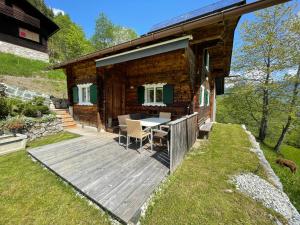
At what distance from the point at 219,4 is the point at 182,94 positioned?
13.2 feet

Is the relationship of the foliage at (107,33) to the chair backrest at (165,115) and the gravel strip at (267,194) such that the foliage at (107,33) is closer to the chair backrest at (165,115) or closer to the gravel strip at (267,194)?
the chair backrest at (165,115)

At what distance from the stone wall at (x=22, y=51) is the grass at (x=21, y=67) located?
782 mm

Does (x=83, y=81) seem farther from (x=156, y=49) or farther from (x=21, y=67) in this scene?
(x=21, y=67)

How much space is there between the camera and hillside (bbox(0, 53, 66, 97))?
1169 cm

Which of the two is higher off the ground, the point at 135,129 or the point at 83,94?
the point at 83,94

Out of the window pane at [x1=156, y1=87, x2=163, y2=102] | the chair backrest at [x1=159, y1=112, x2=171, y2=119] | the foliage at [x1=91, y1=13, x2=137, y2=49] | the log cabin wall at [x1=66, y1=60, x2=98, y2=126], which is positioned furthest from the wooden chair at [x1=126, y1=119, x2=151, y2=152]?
the foliage at [x1=91, y1=13, x2=137, y2=49]

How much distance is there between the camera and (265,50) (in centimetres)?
1173

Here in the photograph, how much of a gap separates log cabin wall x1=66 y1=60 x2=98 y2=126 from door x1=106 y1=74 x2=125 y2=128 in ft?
2.54

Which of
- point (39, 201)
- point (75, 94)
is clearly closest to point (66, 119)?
point (75, 94)

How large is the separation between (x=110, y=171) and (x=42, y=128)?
191 inches

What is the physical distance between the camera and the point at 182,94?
595 centimetres


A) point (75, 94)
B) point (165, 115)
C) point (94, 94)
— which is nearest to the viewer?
point (165, 115)

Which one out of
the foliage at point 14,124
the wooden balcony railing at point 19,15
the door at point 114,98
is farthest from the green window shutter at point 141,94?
the wooden balcony railing at point 19,15

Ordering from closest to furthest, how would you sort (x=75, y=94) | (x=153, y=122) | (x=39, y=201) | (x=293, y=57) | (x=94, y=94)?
1. (x=39, y=201)
2. (x=153, y=122)
3. (x=94, y=94)
4. (x=75, y=94)
5. (x=293, y=57)
